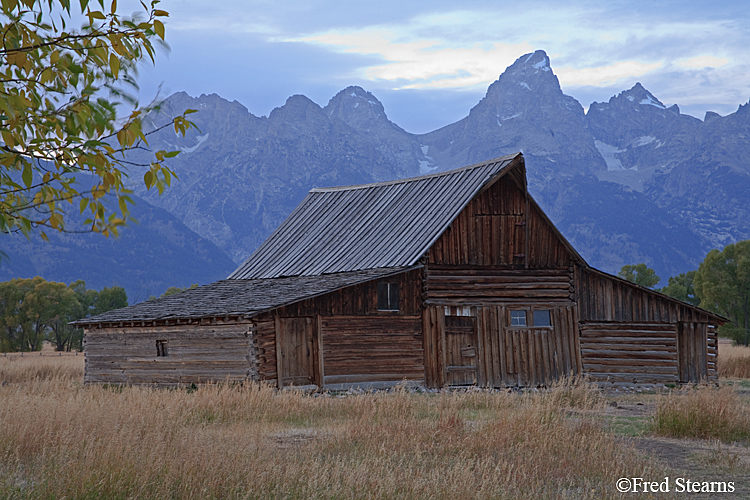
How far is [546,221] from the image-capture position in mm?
26484

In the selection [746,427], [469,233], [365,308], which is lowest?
[746,427]

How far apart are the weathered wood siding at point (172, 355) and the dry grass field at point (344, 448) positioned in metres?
5.98

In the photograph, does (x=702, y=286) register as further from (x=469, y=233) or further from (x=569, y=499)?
(x=569, y=499)

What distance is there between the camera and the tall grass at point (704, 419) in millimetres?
13000

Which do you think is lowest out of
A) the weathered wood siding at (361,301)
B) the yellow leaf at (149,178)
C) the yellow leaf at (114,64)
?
the weathered wood siding at (361,301)

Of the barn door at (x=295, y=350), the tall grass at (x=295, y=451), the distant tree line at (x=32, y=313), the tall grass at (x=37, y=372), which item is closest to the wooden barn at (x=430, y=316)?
the barn door at (x=295, y=350)

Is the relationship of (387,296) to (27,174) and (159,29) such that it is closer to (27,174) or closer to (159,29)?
(159,29)

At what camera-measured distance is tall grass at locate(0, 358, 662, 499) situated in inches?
314

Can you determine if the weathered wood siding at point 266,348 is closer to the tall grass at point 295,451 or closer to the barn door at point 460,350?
the barn door at point 460,350

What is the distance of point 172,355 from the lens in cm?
2458

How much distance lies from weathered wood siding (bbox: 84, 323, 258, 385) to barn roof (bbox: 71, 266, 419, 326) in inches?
22.3

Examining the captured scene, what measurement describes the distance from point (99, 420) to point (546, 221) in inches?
705

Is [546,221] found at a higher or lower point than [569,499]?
higher

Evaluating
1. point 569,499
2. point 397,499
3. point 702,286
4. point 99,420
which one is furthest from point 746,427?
point 702,286
